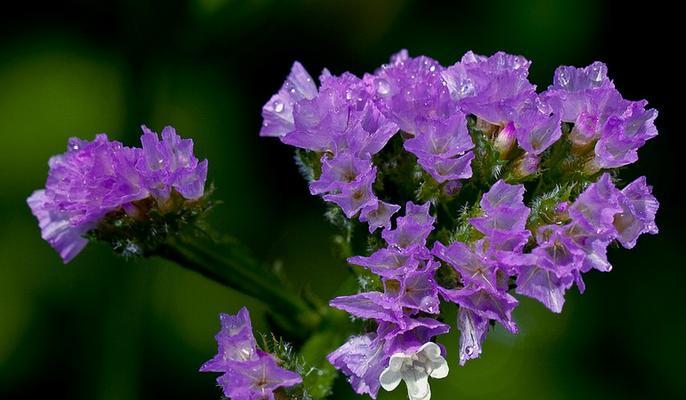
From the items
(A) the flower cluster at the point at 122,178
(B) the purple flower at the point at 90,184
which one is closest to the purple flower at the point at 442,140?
(A) the flower cluster at the point at 122,178

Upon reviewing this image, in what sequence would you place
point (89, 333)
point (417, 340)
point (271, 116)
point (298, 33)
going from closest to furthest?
point (417, 340) → point (271, 116) → point (89, 333) → point (298, 33)

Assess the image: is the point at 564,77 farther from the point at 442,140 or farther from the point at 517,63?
the point at 442,140

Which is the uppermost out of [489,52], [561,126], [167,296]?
[561,126]

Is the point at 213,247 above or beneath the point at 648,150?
above

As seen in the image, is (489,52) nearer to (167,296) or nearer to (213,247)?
(167,296)

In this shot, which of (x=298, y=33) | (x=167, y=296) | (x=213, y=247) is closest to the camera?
(x=213, y=247)

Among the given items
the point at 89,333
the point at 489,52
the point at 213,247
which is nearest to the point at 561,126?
the point at 213,247
